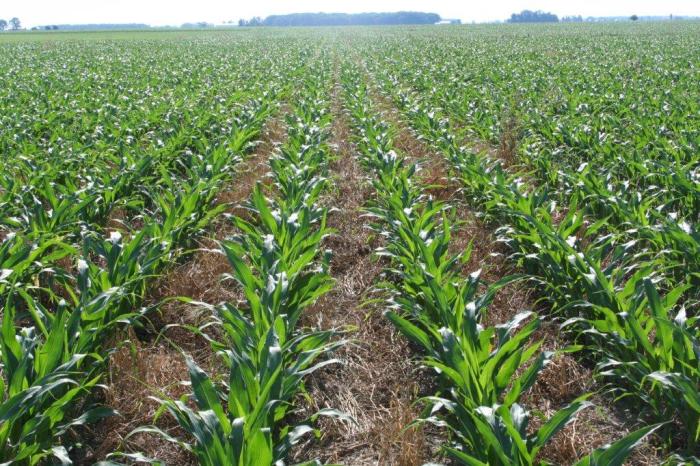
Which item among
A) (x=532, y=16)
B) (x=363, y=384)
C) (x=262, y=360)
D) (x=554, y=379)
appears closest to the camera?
(x=262, y=360)

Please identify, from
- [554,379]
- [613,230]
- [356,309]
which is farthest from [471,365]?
[613,230]

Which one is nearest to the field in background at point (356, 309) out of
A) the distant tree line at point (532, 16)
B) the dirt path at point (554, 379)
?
the dirt path at point (554, 379)

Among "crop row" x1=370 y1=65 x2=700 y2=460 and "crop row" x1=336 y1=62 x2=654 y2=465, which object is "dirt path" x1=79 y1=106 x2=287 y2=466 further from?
"crop row" x1=370 y1=65 x2=700 y2=460

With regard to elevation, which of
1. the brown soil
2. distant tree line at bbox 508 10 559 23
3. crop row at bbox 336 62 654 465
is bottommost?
the brown soil

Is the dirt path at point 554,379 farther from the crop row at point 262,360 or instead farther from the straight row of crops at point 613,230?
the crop row at point 262,360

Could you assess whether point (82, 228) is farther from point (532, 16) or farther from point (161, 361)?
point (532, 16)

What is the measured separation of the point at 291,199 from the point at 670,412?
327cm

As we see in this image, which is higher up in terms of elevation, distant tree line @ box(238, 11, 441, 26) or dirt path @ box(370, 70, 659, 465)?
distant tree line @ box(238, 11, 441, 26)

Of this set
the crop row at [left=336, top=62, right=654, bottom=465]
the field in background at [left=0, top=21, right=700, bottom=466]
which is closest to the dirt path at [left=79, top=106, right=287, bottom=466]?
the field in background at [left=0, top=21, right=700, bottom=466]

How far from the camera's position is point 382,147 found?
6984 millimetres

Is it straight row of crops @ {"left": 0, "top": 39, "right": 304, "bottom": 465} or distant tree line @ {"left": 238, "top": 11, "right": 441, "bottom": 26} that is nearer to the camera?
straight row of crops @ {"left": 0, "top": 39, "right": 304, "bottom": 465}

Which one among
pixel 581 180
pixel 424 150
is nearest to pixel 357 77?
pixel 424 150

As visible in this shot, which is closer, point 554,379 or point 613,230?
point 554,379

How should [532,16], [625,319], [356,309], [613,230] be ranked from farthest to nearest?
[532,16] → [613,230] → [356,309] → [625,319]
